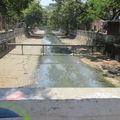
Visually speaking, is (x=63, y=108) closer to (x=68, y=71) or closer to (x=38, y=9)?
(x=68, y=71)

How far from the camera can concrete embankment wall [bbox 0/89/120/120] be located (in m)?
2.65

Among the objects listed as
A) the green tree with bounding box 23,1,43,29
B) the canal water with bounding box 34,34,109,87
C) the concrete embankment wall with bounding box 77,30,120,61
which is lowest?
the canal water with bounding box 34,34,109,87

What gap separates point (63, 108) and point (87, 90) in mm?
392

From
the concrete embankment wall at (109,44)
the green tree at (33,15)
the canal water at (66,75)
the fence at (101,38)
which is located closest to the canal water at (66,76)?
the canal water at (66,75)

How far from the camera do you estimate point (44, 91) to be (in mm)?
2873

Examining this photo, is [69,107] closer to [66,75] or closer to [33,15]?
[66,75]

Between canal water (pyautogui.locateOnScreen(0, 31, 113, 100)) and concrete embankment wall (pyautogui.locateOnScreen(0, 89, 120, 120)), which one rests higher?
concrete embankment wall (pyautogui.locateOnScreen(0, 89, 120, 120))

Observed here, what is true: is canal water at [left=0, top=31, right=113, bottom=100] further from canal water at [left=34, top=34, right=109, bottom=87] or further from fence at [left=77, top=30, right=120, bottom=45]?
fence at [left=77, top=30, right=120, bottom=45]

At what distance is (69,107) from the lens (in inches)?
106

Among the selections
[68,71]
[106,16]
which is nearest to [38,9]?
[106,16]

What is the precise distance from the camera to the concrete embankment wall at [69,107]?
2.65m

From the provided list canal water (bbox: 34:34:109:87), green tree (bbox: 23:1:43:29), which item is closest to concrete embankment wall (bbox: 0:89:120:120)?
canal water (bbox: 34:34:109:87)

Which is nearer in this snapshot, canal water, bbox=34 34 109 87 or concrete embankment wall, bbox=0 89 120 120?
concrete embankment wall, bbox=0 89 120 120

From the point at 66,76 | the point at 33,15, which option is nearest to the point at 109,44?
the point at 66,76
